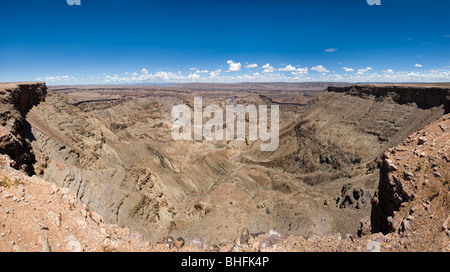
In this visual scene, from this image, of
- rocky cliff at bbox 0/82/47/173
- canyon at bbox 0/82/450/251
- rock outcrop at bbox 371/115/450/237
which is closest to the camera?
rock outcrop at bbox 371/115/450/237

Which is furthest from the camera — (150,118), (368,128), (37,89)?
(150,118)

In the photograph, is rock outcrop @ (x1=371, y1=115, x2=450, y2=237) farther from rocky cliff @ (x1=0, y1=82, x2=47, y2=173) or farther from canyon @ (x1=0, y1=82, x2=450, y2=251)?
rocky cliff @ (x1=0, y1=82, x2=47, y2=173)

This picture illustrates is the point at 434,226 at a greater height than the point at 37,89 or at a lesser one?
lesser

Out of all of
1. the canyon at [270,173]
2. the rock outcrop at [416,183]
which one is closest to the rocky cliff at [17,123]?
A: the canyon at [270,173]

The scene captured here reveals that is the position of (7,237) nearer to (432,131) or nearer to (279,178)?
(432,131)

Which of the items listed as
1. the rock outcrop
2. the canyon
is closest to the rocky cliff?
the canyon

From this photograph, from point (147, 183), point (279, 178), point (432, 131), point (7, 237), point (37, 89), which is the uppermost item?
point (37, 89)

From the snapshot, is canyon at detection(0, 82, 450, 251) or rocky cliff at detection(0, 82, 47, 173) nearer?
canyon at detection(0, 82, 450, 251)
